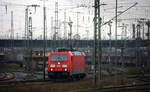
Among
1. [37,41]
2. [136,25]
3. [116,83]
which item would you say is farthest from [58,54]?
[37,41]

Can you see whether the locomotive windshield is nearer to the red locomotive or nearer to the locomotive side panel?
the red locomotive

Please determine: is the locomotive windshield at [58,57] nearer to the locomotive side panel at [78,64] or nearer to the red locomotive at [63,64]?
the red locomotive at [63,64]

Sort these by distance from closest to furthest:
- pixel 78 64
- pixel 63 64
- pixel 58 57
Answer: pixel 63 64 → pixel 58 57 → pixel 78 64

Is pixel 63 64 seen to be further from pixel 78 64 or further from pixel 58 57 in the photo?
pixel 78 64

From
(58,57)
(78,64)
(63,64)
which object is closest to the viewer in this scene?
(63,64)

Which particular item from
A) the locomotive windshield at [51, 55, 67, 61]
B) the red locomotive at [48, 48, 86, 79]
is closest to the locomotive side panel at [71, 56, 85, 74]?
the red locomotive at [48, 48, 86, 79]

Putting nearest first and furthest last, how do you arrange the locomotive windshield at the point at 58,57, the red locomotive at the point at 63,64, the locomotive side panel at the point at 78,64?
the red locomotive at the point at 63,64 < the locomotive windshield at the point at 58,57 < the locomotive side panel at the point at 78,64

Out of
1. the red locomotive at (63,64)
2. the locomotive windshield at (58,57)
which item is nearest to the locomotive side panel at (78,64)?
the red locomotive at (63,64)

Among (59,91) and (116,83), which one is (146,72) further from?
(59,91)

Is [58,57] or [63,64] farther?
[58,57]

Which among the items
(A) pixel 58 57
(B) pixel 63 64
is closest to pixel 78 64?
(B) pixel 63 64

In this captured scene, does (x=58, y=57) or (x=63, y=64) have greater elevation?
(x=58, y=57)

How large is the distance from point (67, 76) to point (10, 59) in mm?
45048

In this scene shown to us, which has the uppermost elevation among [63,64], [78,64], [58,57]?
[58,57]
